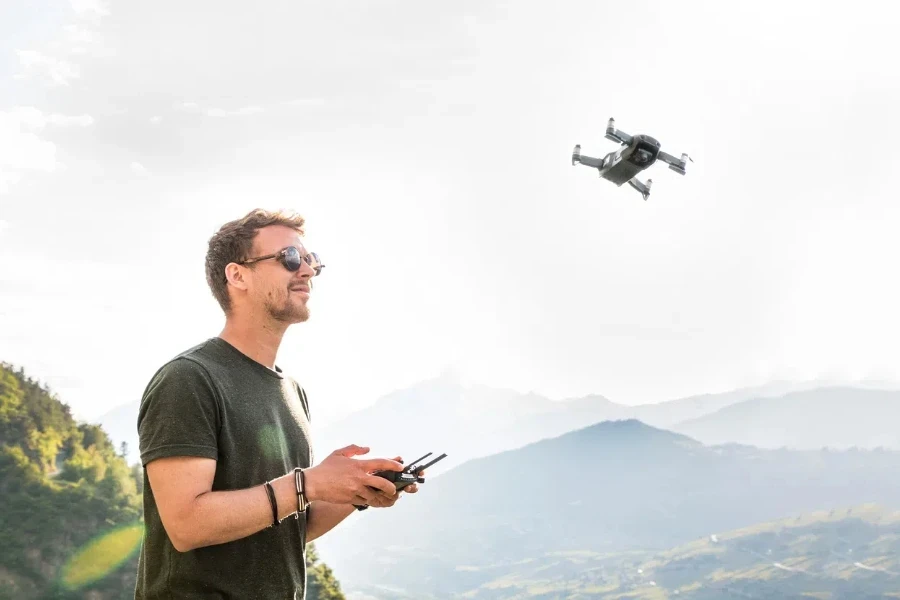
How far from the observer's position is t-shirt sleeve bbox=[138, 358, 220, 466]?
340 centimetres

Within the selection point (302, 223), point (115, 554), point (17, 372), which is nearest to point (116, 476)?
point (115, 554)

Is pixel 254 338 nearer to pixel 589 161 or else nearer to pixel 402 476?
pixel 402 476

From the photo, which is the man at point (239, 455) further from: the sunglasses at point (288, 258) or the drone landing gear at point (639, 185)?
the drone landing gear at point (639, 185)

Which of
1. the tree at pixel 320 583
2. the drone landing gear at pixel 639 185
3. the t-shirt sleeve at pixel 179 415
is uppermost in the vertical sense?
the drone landing gear at pixel 639 185

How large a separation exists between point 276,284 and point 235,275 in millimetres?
233

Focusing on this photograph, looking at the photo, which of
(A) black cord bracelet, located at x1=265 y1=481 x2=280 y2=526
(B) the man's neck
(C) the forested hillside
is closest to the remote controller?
(A) black cord bracelet, located at x1=265 y1=481 x2=280 y2=526

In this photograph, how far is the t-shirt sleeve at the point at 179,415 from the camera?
340 centimetres

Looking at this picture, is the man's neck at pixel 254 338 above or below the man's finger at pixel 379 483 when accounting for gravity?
above

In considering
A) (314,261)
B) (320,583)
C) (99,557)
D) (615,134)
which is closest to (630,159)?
(615,134)

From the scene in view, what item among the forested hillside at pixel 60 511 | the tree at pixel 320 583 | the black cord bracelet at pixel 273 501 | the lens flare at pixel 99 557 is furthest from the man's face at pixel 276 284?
the lens flare at pixel 99 557

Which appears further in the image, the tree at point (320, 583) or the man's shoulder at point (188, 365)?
the tree at point (320, 583)

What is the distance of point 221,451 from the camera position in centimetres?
364

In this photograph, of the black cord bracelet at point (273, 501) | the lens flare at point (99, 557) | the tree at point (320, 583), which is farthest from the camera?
the lens flare at point (99, 557)

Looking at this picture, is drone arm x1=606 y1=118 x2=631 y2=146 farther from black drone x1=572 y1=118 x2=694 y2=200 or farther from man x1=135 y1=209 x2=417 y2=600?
man x1=135 y1=209 x2=417 y2=600
